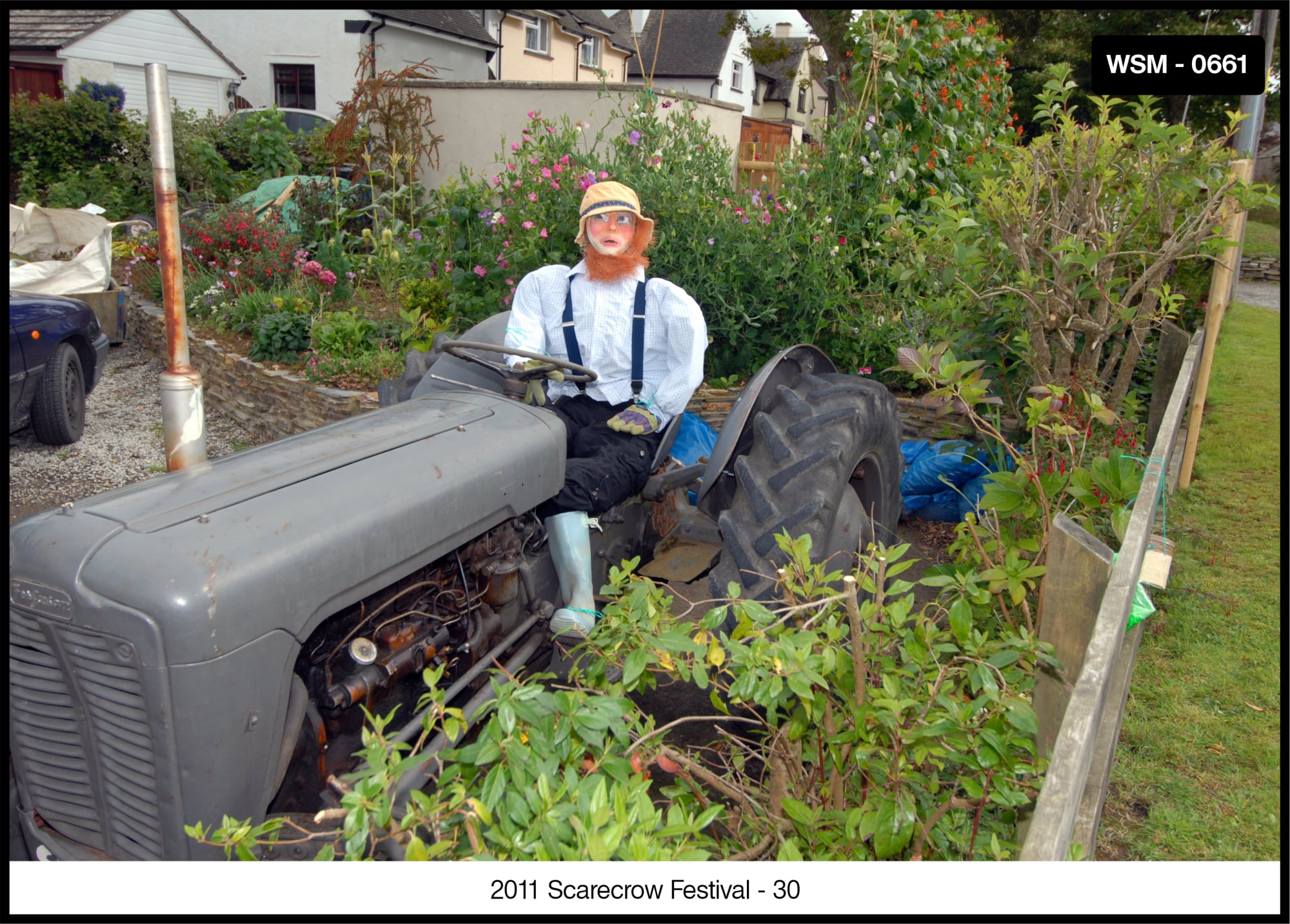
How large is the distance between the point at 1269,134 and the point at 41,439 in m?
16.5

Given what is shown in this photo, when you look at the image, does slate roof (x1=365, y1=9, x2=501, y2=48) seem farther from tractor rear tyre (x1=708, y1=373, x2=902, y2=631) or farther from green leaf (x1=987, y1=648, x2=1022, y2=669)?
green leaf (x1=987, y1=648, x2=1022, y2=669)

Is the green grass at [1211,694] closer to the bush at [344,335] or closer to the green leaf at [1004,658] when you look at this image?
the green leaf at [1004,658]

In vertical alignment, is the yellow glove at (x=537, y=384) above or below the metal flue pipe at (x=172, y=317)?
below

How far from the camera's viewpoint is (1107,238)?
350cm

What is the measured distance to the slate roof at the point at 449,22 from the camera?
17.6 metres

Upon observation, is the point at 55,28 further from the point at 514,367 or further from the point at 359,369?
the point at 514,367

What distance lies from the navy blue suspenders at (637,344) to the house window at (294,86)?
19.7m

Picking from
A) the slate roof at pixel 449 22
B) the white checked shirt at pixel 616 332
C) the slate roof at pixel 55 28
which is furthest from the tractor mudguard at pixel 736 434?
the slate roof at pixel 55 28

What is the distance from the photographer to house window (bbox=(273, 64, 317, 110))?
20.5 metres

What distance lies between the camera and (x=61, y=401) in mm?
6266

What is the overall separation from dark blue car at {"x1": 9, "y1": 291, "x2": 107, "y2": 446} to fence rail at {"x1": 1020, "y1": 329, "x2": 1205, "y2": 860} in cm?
610

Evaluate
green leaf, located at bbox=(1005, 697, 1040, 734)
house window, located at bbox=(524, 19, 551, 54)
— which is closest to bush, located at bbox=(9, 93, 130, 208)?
house window, located at bbox=(524, 19, 551, 54)

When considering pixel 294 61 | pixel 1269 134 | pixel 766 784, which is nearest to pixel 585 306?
pixel 766 784

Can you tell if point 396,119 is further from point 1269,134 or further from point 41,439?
point 1269,134
